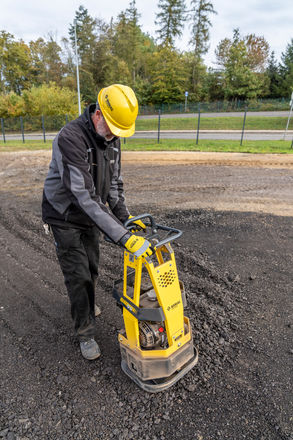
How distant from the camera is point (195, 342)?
288 cm

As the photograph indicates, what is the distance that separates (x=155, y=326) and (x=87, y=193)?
3.74 ft

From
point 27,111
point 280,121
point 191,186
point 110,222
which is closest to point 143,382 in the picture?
point 110,222

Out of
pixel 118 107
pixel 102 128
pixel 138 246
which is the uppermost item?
pixel 118 107

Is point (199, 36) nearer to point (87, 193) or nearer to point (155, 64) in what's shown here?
point (155, 64)

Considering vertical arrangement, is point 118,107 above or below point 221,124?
above

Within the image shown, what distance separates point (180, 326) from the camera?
7.49 ft

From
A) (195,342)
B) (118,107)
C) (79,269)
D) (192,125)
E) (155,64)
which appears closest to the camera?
(118,107)

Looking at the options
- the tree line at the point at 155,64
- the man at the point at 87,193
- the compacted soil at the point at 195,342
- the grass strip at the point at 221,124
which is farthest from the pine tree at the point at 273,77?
the man at the point at 87,193

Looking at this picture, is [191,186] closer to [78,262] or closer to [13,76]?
[78,262]

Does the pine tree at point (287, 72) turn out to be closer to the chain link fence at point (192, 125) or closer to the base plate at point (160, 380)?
the chain link fence at point (192, 125)

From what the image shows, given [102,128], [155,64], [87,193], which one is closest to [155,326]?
[87,193]

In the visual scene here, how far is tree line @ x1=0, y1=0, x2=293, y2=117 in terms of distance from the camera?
40750mm

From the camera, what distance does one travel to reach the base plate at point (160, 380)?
230cm

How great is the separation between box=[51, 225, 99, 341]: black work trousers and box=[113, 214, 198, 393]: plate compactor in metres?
0.44
